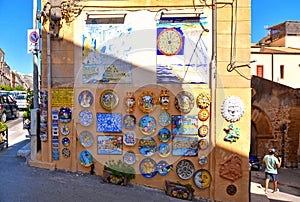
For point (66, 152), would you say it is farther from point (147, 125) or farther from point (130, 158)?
point (147, 125)

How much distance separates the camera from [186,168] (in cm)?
664

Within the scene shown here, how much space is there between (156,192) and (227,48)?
11.8 ft

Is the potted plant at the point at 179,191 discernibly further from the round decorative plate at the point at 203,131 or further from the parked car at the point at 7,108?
the parked car at the point at 7,108

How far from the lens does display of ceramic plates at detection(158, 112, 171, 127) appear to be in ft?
21.8

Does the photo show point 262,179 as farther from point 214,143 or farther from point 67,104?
point 67,104

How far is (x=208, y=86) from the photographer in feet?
21.7

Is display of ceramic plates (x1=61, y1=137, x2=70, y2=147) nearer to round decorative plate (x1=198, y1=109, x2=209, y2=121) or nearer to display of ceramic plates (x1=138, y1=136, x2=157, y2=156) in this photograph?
display of ceramic plates (x1=138, y1=136, x2=157, y2=156)

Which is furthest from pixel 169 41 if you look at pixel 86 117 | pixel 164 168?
pixel 164 168

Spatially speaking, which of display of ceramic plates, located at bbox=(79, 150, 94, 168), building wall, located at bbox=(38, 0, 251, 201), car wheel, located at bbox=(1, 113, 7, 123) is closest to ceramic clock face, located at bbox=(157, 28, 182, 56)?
building wall, located at bbox=(38, 0, 251, 201)

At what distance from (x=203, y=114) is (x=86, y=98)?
2.74 meters

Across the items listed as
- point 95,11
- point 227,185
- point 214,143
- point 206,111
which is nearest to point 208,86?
point 206,111

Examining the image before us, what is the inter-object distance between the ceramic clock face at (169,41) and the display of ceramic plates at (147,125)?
1.57 metres

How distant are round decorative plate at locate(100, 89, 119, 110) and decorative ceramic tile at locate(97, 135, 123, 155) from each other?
0.70 meters

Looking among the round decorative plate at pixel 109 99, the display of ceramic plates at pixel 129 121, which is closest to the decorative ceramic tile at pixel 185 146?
the display of ceramic plates at pixel 129 121
